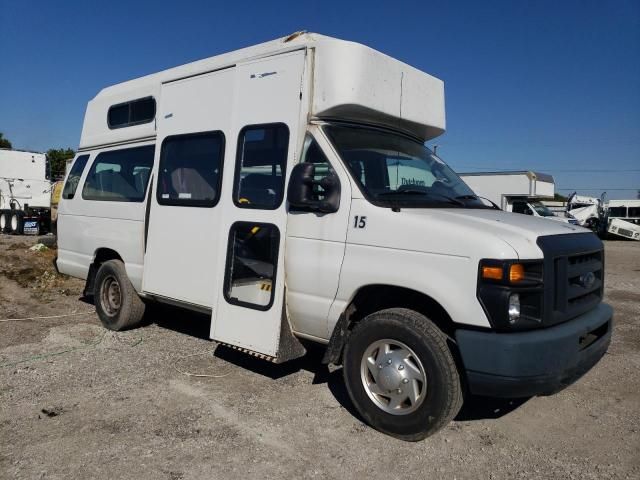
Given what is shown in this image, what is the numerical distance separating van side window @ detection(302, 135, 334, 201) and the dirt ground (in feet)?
5.74

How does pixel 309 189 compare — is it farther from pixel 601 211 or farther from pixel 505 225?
pixel 601 211

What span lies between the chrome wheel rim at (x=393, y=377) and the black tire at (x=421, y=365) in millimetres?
23

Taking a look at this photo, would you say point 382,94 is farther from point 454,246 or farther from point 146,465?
point 146,465

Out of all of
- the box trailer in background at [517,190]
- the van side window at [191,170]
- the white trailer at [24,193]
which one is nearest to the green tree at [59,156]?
the white trailer at [24,193]

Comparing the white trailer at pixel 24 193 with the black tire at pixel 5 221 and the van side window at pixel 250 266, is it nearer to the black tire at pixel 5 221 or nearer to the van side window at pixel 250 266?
the black tire at pixel 5 221

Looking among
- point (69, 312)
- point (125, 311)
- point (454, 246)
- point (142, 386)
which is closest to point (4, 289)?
point (69, 312)

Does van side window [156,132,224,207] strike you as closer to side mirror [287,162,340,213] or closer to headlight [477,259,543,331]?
side mirror [287,162,340,213]

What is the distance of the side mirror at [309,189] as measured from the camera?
13.0ft

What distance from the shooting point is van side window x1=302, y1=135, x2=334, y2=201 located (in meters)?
4.14

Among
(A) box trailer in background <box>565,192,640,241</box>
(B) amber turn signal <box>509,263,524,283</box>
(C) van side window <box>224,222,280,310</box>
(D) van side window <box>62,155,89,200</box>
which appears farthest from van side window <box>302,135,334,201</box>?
(A) box trailer in background <box>565,192,640,241</box>

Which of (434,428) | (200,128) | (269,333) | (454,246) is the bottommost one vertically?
(434,428)

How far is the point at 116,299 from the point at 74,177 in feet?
6.21

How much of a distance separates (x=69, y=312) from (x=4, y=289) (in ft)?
8.05

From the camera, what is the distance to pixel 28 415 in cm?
408
